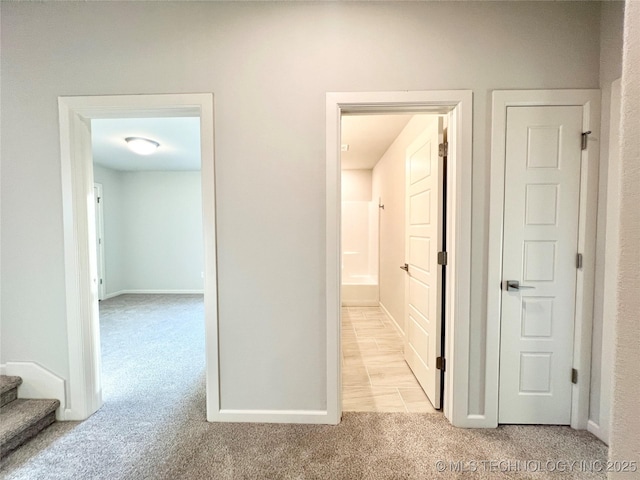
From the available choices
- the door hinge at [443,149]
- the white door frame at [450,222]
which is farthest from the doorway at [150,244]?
the door hinge at [443,149]

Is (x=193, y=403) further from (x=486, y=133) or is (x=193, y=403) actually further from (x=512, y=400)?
(x=486, y=133)

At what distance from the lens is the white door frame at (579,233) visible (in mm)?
1573

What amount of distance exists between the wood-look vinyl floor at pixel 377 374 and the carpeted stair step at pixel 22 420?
1968 millimetres

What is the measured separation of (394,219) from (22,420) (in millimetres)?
3716

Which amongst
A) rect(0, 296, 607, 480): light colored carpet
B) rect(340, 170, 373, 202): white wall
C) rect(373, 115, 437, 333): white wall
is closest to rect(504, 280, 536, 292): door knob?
rect(0, 296, 607, 480): light colored carpet

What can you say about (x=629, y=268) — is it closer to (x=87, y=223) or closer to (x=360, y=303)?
(x=87, y=223)

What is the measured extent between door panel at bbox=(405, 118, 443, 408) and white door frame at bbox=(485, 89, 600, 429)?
313mm

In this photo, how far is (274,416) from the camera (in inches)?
66.5

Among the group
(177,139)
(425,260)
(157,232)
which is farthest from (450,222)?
(157,232)

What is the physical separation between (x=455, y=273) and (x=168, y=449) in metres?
2.05

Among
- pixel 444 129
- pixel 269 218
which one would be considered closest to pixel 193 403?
pixel 269 218

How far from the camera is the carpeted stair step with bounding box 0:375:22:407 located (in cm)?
162

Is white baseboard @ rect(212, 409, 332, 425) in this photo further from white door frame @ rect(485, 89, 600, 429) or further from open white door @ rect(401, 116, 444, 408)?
white door frame @ rect(485, 89, 600, 429)

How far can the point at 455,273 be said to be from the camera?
1.65 metres
